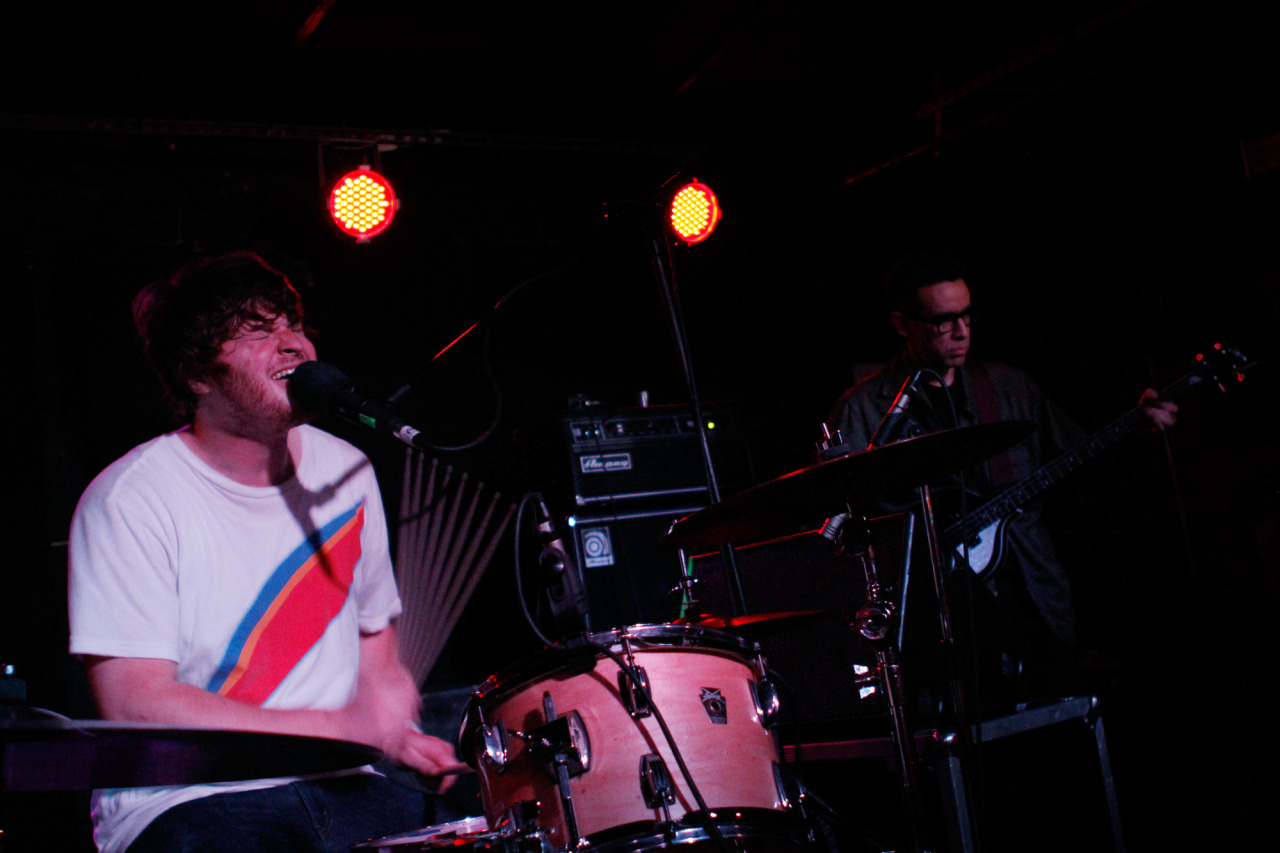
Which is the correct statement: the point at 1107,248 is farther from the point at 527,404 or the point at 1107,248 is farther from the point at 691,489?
the point at 527,404

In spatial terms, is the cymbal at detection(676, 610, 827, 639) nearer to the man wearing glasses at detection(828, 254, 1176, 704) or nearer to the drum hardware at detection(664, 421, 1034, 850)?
the drum hardware at detection(664, 421, 1034, 850)

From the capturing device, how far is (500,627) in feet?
14.6

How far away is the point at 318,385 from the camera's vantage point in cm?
198

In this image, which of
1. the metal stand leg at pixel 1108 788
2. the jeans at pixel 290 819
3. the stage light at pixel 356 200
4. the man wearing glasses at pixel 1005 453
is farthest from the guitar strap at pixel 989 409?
the stage light at pixel 356 200

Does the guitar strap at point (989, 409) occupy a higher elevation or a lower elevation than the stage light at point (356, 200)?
lower

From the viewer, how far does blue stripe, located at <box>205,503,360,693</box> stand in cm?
210

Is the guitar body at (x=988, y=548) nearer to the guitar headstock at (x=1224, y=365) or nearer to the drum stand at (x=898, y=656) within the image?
the drum stand at (x=898, y=656)

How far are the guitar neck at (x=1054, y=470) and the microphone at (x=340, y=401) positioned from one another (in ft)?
6.70

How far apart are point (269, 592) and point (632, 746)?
0.88 meters

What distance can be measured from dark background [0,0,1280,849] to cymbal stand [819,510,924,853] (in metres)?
1.82

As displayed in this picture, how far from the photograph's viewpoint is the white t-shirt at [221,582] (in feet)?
6.28

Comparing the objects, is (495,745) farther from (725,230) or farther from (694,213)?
(725,230)

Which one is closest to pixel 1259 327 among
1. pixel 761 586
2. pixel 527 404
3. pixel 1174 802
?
pixel 1174 802

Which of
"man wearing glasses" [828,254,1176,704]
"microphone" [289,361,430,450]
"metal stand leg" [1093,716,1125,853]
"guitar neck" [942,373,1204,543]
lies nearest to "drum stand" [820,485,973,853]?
"man wearing glasses" [828,254,1176,704]
